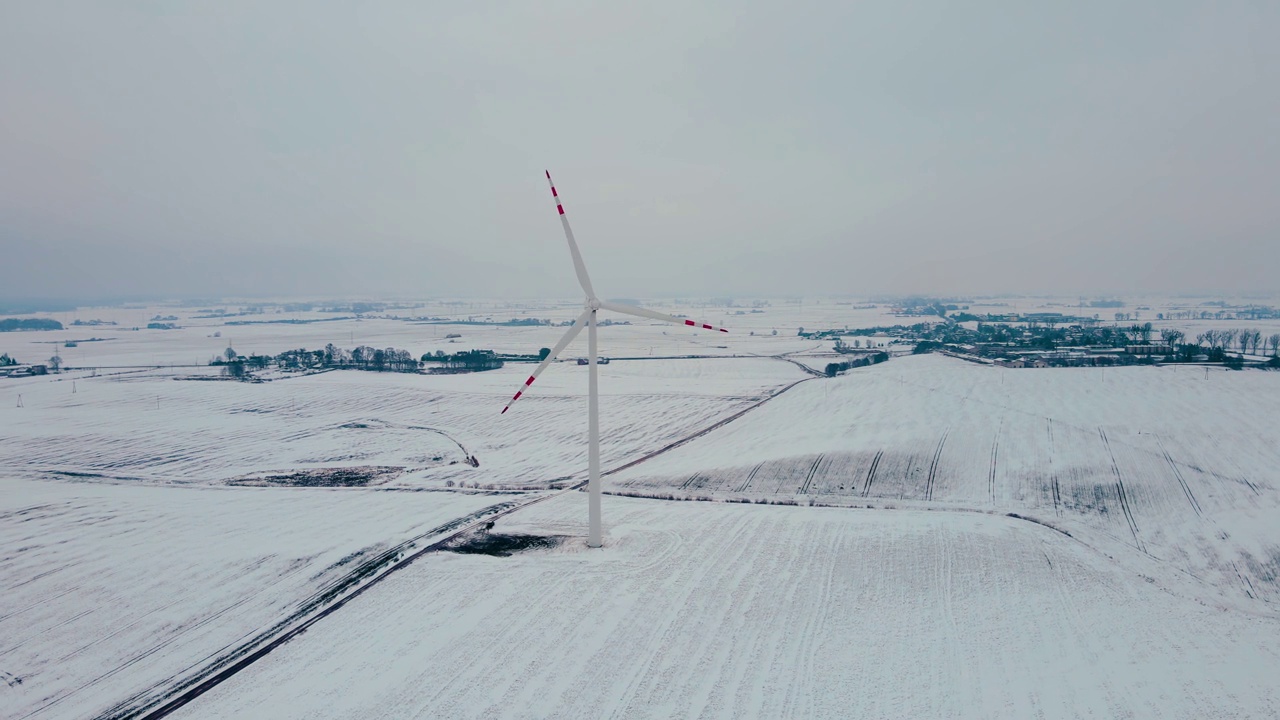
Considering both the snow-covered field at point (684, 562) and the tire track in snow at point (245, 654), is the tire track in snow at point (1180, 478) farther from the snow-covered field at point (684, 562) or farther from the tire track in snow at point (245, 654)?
the tire track in snow at point (245, 654)

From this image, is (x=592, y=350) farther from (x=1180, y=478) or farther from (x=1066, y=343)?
(x=1066, y=343)

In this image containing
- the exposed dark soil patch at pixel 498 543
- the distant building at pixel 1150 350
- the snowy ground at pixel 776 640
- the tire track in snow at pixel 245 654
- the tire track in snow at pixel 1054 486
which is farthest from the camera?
the distant building at pixel 1150 350

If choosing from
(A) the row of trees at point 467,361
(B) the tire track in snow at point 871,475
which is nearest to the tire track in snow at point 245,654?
(B) the tire track in snow at point 871,475

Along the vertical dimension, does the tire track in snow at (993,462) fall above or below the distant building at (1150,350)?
below

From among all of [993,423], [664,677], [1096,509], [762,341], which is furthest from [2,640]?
[762,341]

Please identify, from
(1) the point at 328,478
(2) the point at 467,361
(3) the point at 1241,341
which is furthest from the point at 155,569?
(3) the point at 1241,341

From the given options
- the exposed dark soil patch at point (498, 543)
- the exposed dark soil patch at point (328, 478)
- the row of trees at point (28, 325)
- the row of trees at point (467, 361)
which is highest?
the row of trees at point (28, 325)

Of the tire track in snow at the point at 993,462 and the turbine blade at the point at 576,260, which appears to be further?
the tire track in snow at the point at 993,462
